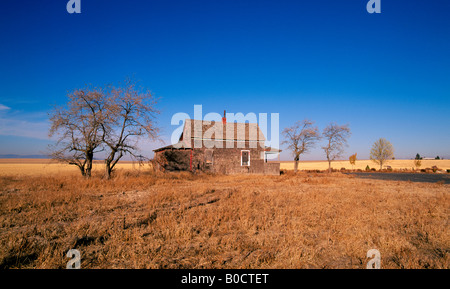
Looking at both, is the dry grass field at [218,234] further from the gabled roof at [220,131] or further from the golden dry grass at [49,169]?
the gabled roof at [220,131]

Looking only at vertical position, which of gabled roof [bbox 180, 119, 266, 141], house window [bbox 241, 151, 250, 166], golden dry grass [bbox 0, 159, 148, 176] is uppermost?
gabled roof [bbox 180, 119, 266, 141]

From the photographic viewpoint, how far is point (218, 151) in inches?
902

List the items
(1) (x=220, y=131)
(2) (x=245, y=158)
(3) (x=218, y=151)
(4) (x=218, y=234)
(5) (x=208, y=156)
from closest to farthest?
(4) (x=218, y=234)
(5) (x=208, y=156)
(3) (x=218, y=151)
(2) (x=245, y=158)
(1) (x=220, y=131)

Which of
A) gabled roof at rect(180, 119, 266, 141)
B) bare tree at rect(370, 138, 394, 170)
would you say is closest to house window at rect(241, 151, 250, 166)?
gabled roof at rect(180, 119, 266, 141)

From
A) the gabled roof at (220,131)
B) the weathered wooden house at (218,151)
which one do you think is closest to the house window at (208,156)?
the weathered wooden house at (218,151)

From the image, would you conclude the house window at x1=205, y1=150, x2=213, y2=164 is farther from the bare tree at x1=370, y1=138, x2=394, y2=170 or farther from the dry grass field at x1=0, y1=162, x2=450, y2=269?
the bare tree at x1=370, y1=138, x2=394, y2=170

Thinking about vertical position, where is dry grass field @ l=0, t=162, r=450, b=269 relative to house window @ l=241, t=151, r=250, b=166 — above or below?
below

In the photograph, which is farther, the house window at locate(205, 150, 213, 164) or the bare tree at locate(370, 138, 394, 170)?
the bare tree at locate(370, 138, 394, 170)

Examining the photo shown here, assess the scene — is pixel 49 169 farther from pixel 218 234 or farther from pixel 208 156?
pixel 218 234

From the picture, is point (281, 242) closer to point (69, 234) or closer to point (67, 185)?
point (69, 234)

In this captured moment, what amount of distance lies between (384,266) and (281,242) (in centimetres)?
174

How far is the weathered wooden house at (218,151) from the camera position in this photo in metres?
21.6

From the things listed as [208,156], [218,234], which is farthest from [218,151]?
[218,234]

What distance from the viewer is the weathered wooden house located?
21.6m
